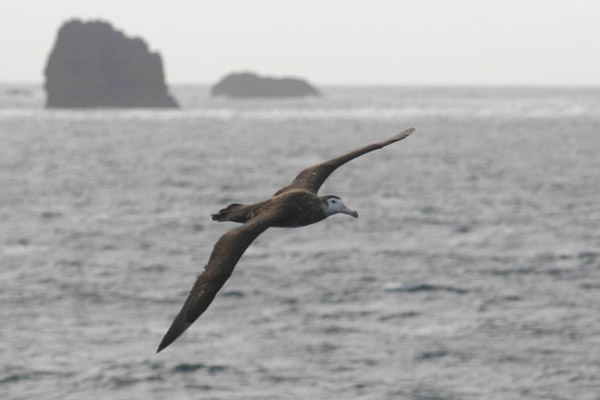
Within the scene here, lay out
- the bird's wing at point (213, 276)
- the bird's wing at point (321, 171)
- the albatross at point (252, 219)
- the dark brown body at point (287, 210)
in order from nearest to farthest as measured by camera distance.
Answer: the bird's wing at point (213, 276) → the albatross at point (252, 219) → the dark brown body at point (287, 210) → the bird's wing at point (321, 171)

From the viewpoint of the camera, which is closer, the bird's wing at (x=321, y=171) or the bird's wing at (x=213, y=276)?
the bird's wing at (x=213, y=276)

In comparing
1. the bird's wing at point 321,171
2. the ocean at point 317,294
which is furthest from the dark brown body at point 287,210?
the ocean at point 317,294

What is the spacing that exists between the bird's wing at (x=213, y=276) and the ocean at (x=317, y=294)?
25452mm

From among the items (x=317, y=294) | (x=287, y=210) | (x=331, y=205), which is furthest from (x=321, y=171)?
(x=317, y=294)

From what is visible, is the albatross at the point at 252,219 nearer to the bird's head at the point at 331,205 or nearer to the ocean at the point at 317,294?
the bird's head at the point at 331,205

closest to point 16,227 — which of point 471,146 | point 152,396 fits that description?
point 152,396

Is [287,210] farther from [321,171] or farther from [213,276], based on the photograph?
[321,171]

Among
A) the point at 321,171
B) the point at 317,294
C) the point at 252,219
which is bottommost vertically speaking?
the point at 317,294

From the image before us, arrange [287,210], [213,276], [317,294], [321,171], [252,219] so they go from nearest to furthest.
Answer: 1. [213,276]
2. [252,219]
3. [287,210]
4. [321,171]
5. [317,294]

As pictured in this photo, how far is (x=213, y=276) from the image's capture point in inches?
459

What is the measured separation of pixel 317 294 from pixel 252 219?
37.8m

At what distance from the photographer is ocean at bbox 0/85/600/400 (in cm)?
3938

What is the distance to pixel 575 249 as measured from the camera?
6031 cm

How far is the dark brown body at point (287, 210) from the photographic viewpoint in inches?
528
